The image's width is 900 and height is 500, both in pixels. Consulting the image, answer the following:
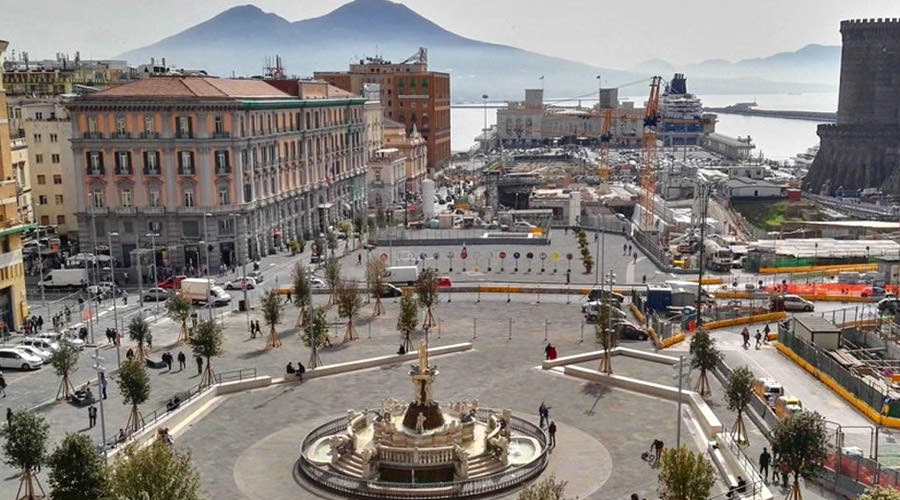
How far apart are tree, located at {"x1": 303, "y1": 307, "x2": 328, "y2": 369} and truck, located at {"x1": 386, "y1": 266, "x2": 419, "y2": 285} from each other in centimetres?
1650

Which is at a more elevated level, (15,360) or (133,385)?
(133,385)

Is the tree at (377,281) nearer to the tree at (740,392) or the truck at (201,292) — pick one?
the truck at (201,292)

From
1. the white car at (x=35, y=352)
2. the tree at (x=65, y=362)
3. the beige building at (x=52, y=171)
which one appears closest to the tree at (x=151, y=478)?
the tree at (x=65, y=362)

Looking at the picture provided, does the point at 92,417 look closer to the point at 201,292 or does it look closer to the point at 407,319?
the point at 407,319

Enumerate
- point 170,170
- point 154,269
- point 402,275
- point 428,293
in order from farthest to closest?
point 170,170, point 402,275, point 154,269, point 428,293

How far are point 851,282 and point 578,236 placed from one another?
70.4ft

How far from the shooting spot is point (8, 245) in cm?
4747

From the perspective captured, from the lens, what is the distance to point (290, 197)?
74.6 meters

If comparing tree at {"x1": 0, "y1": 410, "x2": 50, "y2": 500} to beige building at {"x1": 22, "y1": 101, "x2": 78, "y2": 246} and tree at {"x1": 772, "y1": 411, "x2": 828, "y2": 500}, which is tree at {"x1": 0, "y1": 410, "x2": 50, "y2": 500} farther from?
beige building at {"x1": 22, "y1": 101, "x2": 78, "y2": 246}

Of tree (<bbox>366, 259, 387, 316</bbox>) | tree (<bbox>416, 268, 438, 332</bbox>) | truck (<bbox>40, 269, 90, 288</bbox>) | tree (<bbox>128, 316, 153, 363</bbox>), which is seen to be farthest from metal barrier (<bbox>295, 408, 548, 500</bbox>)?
truck (<bbox>40, 269, 90, 288</bbox>)

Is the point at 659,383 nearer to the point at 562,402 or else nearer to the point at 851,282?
the point at 562,402

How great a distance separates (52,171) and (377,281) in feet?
132

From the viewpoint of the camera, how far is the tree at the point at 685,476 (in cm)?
2086

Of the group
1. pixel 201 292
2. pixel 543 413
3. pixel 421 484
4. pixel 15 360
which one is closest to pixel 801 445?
pixel 543 413
